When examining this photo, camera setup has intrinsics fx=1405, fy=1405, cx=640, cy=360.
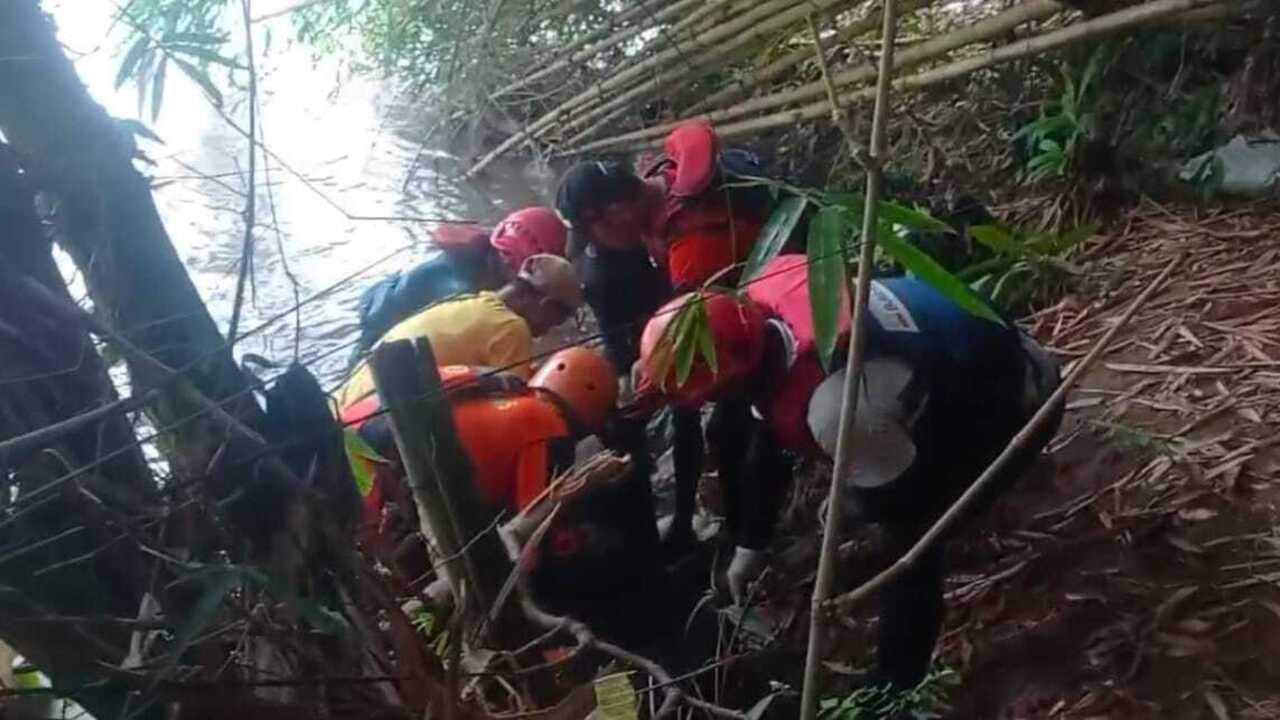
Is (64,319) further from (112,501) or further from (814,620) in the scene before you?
(814,620)

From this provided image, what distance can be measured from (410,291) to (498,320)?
41 cm

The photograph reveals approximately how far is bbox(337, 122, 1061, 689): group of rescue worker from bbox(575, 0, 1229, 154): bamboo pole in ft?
1.74

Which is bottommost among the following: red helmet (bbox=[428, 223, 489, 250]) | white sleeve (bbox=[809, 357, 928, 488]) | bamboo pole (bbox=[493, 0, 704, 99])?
white sleeve (bbox=[809, 357, 928, 488])

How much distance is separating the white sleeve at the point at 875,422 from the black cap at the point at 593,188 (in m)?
0.95

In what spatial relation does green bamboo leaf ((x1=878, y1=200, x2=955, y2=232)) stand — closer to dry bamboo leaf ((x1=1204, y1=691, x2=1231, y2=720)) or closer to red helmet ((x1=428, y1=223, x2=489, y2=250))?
dry bamboo leaf ((x1=1204, y1=691, x2=1231, y2=720))

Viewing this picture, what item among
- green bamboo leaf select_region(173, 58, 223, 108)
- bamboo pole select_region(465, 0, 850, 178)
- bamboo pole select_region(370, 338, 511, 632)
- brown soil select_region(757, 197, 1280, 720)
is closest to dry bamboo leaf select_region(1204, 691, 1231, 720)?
brown soil select_region(757, 197, 1280, 720)

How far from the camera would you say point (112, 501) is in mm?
815

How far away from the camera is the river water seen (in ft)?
7.55

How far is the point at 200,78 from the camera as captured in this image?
933 millimetres

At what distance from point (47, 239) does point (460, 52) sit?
323 centimetres

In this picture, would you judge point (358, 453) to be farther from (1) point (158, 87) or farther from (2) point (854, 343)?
(2) point (854, 343)

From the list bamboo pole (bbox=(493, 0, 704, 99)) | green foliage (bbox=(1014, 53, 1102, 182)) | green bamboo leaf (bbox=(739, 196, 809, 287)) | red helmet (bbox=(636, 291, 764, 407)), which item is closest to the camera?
green bamboo leaf (bbox=(739, 196, 809, 287))

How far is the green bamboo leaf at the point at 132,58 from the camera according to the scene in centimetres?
93

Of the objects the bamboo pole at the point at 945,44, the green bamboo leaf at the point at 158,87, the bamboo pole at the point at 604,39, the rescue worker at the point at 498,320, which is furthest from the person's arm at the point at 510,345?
the bamboo pole at the point at 604,39
